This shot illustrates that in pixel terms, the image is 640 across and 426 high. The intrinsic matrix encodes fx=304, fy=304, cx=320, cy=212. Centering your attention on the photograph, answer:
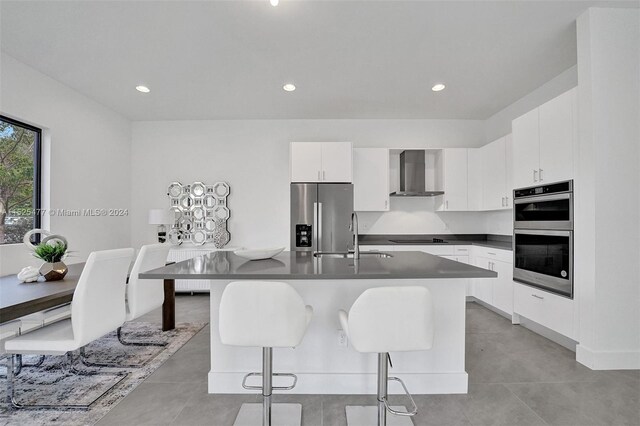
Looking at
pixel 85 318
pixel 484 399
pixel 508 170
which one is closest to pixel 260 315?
pixel 85 318

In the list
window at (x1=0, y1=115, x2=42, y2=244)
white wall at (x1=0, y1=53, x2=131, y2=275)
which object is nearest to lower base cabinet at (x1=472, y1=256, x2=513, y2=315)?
white wall at (x1=0, y1=53, x2=131, y2=275)

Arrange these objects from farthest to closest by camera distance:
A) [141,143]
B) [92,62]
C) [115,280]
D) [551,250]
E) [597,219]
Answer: [141,143]
[92,62]
[551,250]
[597,219]
[115,280]

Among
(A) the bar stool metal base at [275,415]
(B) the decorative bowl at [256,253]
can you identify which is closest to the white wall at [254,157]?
(B) the decorative bowl at [256,253]

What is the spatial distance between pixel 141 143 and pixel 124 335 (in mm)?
3129

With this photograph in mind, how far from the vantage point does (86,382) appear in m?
2.21

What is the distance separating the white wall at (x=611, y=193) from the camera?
92.7 inches

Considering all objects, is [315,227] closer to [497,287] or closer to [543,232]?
[497,287]

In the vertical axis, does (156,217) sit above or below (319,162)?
below

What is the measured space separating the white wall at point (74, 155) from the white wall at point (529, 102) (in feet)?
17.9

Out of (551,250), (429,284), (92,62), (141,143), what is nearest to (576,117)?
(551,250)

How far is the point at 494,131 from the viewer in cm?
463

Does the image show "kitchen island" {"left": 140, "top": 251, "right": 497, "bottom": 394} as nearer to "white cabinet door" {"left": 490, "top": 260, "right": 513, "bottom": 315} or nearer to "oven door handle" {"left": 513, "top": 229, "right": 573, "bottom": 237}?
"oven door handle" {"left": 513, "top": 229, "right": 573, "bottom": 237}

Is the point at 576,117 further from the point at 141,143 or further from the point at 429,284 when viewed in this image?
the point at 141,143

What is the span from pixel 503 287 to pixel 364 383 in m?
2.37
